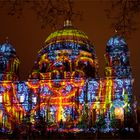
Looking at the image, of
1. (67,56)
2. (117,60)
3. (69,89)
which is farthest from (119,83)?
(67,56)

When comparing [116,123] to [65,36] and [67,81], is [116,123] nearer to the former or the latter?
[67,81]

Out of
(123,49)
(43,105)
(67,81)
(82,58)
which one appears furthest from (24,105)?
(123,49)

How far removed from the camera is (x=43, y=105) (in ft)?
204

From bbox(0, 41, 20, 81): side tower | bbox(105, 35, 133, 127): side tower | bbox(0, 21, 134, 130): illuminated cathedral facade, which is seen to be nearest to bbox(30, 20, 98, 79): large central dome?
bbox(0, 21, 134, 130): illuminated cathedral facade

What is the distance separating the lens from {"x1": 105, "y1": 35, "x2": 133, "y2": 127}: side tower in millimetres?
58250

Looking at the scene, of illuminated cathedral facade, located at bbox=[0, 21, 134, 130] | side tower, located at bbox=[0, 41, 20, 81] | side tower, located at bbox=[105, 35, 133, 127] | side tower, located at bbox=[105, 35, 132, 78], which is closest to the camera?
side tower, located at bbox=[105, 35, 133, 127]

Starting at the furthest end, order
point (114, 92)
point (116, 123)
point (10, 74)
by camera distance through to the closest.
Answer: point (10, 74)
point (114, 92)
point (116, 123)

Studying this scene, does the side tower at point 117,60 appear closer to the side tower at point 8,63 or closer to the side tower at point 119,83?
the side tower at point 119,83

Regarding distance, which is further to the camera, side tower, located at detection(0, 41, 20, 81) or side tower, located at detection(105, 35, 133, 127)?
side tower, located at detection(0, 41, 20, 81)

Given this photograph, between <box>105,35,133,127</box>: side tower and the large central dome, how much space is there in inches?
180

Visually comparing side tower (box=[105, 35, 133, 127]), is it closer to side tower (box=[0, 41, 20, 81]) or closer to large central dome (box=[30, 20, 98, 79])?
large central dome (box=[30, 20, 98, 79])

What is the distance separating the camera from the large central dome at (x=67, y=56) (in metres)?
65.4

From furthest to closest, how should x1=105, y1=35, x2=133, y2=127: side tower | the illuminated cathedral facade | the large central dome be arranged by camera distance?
the large central dome < the illuminated cathedral facade < x1=105, y1=35, x2=133, y2=127: side tower

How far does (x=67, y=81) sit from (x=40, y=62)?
7.21 meters
